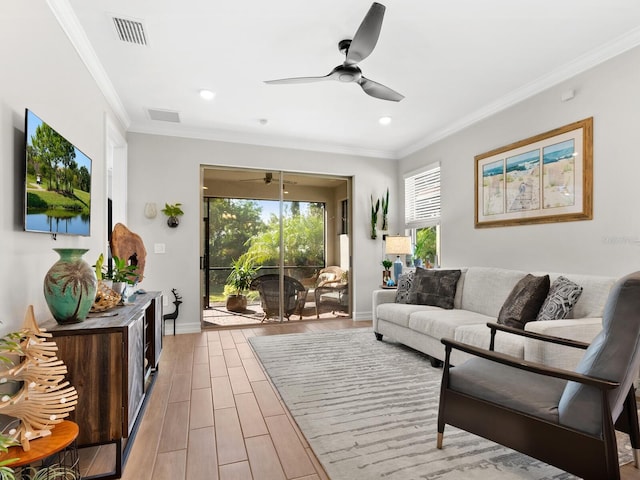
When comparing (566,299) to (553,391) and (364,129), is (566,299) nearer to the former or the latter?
(553,391)

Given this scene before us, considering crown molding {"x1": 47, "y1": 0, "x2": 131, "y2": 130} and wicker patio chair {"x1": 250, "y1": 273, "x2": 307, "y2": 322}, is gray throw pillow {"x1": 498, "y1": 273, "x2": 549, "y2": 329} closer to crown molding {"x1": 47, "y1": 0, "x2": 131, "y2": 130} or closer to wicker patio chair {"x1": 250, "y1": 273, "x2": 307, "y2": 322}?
wicker patio chair {"x1": 250, "y1": 273, "x2": 307, "y2": 322}

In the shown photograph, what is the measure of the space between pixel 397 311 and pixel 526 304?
1338 mm

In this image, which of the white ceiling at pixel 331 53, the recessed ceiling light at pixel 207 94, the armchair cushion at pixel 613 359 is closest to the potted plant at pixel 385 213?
the white ceiling at pixel 331 53

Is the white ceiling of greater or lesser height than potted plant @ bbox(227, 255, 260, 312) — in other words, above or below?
above

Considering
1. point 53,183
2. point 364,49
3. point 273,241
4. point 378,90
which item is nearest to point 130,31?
point 53,183

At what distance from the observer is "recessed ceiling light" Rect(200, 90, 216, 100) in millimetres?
3634

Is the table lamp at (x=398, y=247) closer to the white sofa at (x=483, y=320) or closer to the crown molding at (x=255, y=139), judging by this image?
the white sofa at (x=483, y=320)

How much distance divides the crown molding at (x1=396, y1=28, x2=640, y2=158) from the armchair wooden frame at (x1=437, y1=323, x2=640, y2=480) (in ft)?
7.78

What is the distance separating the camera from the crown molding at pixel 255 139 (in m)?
4.67

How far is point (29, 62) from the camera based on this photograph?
1.90 m

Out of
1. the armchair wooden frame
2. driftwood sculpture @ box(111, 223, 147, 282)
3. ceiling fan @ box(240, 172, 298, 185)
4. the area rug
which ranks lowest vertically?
the area rug

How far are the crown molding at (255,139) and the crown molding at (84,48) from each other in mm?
698

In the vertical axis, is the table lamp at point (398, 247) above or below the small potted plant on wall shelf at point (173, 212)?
below

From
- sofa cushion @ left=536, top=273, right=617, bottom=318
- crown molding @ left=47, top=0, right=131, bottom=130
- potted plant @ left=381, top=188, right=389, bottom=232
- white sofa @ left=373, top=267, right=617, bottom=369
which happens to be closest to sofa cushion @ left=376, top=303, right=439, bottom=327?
white sofa @ left=373, top=267, right=617, bottom=369
